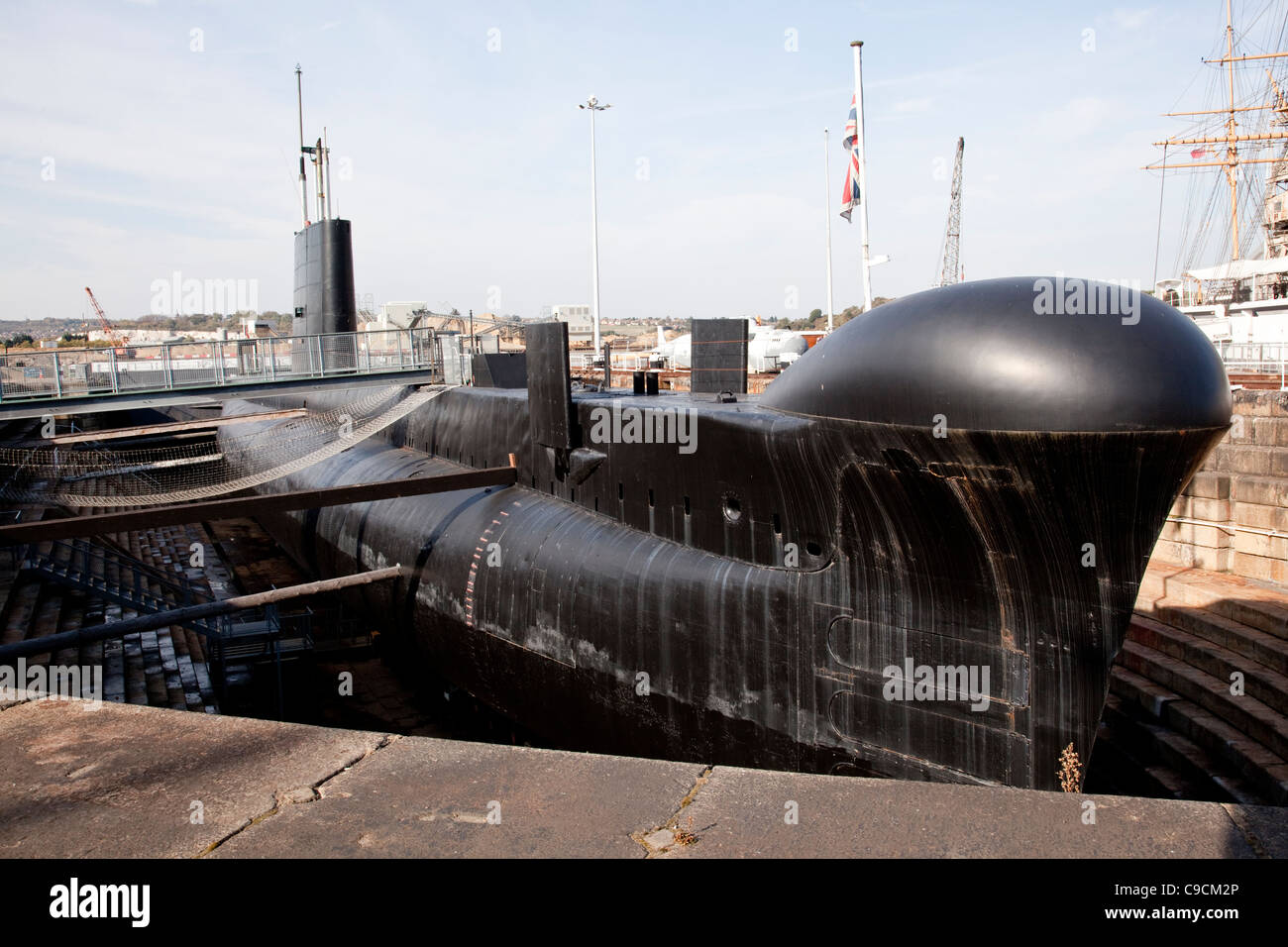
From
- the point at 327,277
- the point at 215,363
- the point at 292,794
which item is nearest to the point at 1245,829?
the point at 292,794

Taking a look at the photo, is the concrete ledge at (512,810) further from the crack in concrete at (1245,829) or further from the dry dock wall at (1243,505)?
the dry dock wall at (1243,505)

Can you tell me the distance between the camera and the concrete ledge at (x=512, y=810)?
2.34 metres

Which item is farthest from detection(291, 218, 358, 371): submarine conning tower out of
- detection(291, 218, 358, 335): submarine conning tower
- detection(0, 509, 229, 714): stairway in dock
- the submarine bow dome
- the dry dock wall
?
the dry dock wall

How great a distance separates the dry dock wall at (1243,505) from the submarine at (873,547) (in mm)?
7834

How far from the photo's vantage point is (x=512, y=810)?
8.27 ft

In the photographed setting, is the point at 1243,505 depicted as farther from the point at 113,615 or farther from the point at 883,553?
the point at 113,615

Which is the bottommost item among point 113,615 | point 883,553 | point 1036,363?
point 113,615

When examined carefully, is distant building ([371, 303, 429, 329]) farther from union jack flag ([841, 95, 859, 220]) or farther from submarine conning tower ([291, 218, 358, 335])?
union jack flag ([841, 95, 859, 220])

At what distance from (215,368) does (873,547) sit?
12.2 m

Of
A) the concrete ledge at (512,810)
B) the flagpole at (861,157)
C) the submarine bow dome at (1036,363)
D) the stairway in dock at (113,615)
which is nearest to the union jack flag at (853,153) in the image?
the flagpole at (861,157)

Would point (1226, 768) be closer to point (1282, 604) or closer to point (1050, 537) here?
point (1282, 604)

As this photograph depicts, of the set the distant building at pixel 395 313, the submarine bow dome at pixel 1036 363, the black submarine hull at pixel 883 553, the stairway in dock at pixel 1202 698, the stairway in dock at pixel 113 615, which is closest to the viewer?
the submarine bow dome at pixel 1036 363

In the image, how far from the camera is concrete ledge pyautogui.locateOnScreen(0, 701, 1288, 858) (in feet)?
7.68

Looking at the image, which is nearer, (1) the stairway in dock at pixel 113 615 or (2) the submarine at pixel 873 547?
(2) the submarine at pixel 873 547
